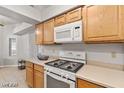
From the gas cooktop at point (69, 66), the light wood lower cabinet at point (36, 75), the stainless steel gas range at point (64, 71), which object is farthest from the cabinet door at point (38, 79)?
the gas cooktop at point (69, 66)

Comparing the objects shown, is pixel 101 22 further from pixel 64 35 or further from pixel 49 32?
pixel 49 32

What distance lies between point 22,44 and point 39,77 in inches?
179

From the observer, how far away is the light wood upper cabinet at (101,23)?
5.20 ft

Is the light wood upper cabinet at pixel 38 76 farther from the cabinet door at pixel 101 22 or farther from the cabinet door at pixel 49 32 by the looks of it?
the cabinet door at pixel 101 22

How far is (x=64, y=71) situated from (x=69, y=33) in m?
0.75

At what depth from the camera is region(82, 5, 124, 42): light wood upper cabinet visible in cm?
158

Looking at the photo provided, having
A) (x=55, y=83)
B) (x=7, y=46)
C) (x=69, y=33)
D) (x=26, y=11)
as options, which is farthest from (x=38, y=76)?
(x=7, y=46)

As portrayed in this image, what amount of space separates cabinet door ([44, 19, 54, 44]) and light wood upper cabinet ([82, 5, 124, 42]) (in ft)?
3.83

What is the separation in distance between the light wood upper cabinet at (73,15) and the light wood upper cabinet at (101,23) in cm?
12

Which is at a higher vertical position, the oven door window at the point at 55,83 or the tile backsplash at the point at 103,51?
the tile backsplash at the point at 103,51

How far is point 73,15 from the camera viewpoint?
7.72ft

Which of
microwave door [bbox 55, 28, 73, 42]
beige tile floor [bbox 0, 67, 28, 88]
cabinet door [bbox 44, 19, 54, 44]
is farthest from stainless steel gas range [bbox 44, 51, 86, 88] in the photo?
beige tile floor [bbox 0, 67, 28, 88]
